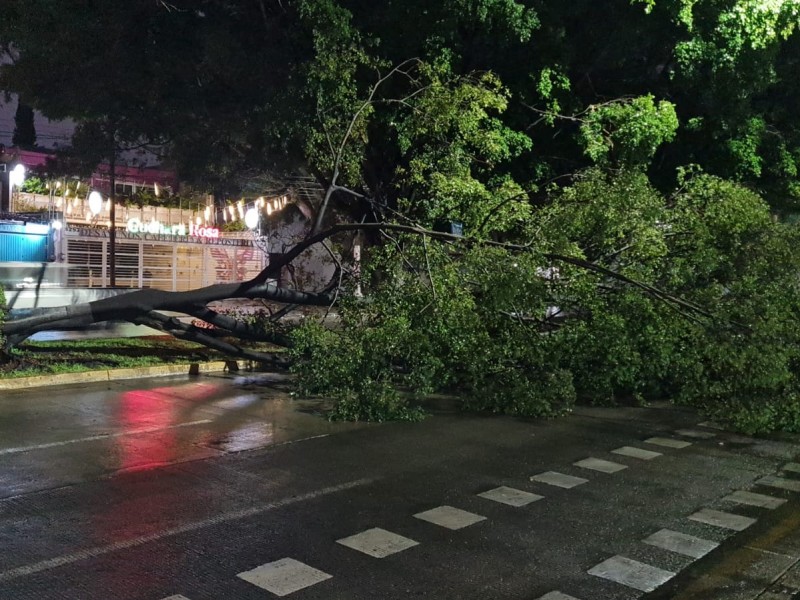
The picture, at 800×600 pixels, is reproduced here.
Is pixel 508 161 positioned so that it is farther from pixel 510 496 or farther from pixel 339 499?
pixel 339 499

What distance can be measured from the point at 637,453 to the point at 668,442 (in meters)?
0.83

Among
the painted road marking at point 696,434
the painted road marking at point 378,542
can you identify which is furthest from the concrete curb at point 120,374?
the painted road marking at point 696,434

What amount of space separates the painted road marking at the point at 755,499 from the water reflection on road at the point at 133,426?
14.4ft

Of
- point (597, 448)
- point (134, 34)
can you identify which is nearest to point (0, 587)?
point (597, 448)

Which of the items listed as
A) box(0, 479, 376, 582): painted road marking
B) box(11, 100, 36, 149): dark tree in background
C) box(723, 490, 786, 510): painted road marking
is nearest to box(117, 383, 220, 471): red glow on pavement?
box(0, 479, 376, 582): painted road marking

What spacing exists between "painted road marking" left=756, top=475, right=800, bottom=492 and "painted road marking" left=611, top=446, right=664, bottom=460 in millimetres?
1101

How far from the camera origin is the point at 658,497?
6449 mm

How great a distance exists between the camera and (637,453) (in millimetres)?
8008

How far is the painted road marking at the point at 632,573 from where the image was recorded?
15.1 ft

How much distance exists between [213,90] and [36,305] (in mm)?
5918

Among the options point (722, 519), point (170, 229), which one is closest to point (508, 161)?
point (722, 519)

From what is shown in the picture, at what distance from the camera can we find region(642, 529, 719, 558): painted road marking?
5.18m

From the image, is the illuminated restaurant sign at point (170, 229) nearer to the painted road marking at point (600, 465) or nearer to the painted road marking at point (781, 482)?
the painted road marking at point (600, 465)

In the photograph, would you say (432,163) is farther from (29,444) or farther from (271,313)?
(29,444)
